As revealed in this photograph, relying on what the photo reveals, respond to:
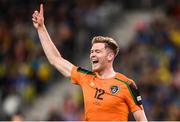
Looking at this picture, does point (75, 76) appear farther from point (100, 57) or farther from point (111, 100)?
point (111, 100)

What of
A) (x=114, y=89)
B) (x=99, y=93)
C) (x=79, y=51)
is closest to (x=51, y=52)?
(x=99, y=93)

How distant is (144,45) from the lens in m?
17.1

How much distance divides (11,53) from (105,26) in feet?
8.02

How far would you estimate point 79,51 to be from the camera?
708 inches

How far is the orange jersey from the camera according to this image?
823 centimetres

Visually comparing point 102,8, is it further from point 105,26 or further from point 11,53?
point 11,53

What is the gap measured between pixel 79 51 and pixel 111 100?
9.76 m

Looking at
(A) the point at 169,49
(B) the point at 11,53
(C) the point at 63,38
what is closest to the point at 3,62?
(B) the point at 11,53

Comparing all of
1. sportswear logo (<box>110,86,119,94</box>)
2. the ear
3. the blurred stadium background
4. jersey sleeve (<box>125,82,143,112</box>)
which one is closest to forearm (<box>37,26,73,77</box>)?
the ear

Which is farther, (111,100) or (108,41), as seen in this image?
(108,41)

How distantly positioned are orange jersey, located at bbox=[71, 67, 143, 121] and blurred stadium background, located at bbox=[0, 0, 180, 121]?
6794 mm

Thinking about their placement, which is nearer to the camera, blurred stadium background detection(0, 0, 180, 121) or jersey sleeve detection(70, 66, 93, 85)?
jersey sleeve detection(70, 66, 93, 85)

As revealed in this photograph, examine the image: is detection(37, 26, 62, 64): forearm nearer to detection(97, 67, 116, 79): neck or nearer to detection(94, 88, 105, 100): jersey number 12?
detection(97, 67, 116, 79): neck

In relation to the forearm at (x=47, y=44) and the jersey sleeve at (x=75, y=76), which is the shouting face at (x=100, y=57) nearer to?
the jersey sleeve at (x=75, y=76)
